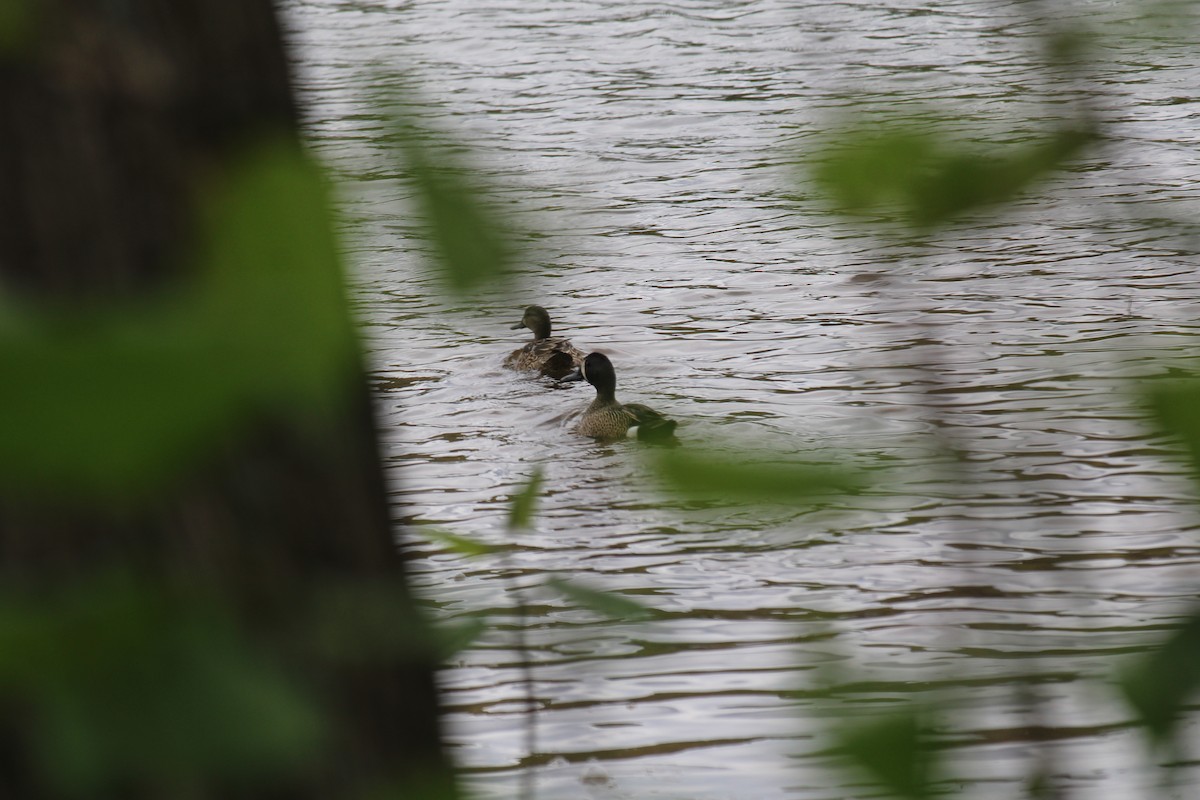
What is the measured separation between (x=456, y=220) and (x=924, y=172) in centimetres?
29

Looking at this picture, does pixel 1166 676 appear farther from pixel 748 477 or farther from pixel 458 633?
pixel 458 633

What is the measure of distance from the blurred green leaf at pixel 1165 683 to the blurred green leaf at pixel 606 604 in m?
0.32

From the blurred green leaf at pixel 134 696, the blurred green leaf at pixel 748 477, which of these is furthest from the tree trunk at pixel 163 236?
the blurred green leaf at pixel 748 477

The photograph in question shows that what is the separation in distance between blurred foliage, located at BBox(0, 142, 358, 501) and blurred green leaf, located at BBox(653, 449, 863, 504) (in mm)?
221

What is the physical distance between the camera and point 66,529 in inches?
25.8

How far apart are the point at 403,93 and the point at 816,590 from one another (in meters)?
6.31

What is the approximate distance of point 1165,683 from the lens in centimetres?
85

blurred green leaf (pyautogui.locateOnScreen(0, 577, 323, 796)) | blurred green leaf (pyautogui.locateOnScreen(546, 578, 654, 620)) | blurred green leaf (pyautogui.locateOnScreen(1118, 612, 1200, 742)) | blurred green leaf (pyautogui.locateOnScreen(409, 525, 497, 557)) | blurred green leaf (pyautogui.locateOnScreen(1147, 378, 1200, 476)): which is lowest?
blurred green leaf (pyautogui.locateOnScreen(409, 525, 497, 557))

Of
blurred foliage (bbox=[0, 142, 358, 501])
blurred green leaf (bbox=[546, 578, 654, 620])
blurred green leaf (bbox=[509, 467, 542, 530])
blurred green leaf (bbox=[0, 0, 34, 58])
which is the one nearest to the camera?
blurred foliage (bbox=[0, 142, 358, 501])

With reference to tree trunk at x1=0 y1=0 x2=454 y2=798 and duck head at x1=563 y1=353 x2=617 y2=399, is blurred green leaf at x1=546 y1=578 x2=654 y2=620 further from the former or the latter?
→ duck head at x1=563 y1=353 x2=617 y2=399

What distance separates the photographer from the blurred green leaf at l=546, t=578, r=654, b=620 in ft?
3.38

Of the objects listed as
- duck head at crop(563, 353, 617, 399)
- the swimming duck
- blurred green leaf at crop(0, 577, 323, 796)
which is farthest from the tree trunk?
the swimming duck

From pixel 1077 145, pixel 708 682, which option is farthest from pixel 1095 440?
pixel 1077 145

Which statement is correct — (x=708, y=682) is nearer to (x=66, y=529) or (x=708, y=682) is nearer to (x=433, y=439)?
(x=433, y=439)
